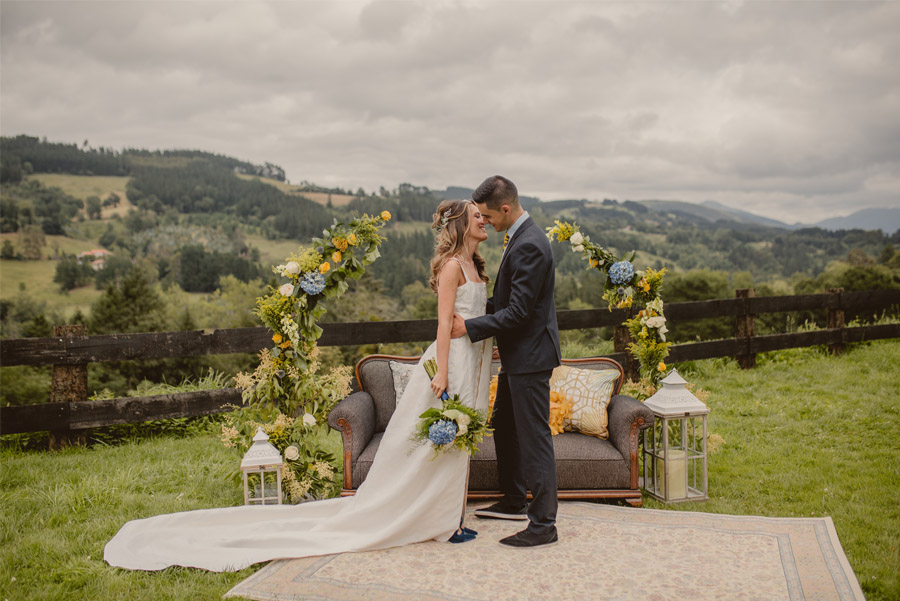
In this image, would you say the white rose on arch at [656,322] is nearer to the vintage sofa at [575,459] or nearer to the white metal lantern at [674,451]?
the white metal lantern at [674,451]

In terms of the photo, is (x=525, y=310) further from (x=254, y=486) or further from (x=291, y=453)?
(x=254, y=486)

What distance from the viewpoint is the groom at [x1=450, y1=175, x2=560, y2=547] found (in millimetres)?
3158

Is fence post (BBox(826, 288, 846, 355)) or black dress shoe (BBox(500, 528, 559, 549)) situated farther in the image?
fence post (BBox(826, 288, 846, 355))

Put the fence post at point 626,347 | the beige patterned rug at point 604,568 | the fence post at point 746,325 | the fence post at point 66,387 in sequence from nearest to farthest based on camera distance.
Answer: the beige patterned rug at point 604,568 < the fence post at point 66,387 < the fence post at point 626,347 < the fence post at point 746,325

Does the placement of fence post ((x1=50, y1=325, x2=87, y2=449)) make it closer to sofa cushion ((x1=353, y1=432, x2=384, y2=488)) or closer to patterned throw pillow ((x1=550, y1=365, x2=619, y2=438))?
sofa cushion ((x1=353, y1=432, x2=384, y2=488))

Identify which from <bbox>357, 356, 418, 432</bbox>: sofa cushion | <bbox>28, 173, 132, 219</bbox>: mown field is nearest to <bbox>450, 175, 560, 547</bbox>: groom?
<bbox>357, 356, 418, 432</bbox>: sofa cushion

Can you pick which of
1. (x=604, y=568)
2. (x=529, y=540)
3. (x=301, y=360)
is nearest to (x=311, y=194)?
(x=301, y=360)

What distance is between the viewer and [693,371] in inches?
299

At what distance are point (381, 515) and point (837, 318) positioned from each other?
8.07m

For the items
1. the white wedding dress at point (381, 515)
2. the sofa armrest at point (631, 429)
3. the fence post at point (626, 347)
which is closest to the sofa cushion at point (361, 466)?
the white wedding dress at point (381, 515)

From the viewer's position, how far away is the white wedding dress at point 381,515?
3.14 metres

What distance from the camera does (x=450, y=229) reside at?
3.32 meters

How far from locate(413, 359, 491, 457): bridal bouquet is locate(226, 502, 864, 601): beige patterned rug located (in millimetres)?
596

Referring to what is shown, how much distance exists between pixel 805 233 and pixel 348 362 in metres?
39.2
